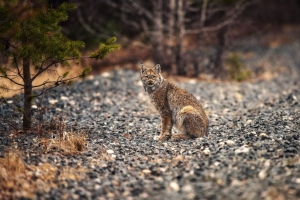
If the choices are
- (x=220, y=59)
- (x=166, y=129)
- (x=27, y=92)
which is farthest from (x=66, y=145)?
(x=220, y=59)

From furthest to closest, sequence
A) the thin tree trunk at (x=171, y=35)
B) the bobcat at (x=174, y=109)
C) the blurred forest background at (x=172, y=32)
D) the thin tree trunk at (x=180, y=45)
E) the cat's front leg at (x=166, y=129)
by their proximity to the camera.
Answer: the blurred forest background at (x=172, y=32)
the thin tree trunk at (x=180, y=45)
the thin tree trunk at (x=171, y=35)
the cat's front leg at (x=166, y=129)
the bobcat at (x=174, y=109)

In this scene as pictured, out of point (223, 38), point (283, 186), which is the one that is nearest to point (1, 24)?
point (283, 186)

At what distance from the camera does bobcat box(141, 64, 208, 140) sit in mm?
8320

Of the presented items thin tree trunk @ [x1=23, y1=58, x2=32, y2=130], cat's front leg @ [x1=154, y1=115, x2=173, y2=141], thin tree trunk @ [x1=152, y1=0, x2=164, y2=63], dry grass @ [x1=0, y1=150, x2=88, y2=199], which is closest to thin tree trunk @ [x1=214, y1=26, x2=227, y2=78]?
thin tree trunk @ [x1=152, y1=0, x2=164, y2=63]

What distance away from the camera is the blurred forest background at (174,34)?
1661cm

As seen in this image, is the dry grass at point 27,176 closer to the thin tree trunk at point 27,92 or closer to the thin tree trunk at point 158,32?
the thin tree trunk at point 27,92

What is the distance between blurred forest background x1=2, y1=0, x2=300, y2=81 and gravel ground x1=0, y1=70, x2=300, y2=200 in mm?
3189

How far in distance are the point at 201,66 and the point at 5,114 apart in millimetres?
9332

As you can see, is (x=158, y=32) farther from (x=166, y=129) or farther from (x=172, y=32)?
(x=166, y=129)

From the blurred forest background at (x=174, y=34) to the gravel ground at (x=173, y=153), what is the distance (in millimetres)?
3189

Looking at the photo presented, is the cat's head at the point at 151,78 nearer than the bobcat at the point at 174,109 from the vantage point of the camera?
No

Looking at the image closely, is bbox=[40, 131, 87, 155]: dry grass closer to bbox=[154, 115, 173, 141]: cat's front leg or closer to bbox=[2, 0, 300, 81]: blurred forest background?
bbox=[154, 115, 173, 141]: cat's front leg

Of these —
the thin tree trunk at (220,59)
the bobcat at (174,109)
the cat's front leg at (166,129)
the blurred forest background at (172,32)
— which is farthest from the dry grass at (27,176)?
the thin tree trunk at (220,59)

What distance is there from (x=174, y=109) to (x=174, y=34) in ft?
35.7
